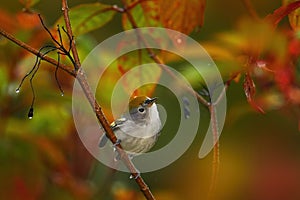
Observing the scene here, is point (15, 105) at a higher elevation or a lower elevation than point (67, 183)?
higher

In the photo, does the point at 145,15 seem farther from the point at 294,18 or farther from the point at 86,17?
the point at 294,18

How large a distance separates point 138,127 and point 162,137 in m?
1.07

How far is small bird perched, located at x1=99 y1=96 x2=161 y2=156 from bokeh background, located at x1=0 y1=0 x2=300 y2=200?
191 millimetres

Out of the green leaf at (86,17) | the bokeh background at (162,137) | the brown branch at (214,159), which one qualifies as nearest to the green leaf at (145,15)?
the green leaf at (86,17)

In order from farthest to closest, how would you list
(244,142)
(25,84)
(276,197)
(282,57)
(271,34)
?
(244,142)
(276,197)
(25,84)
(282,57)
(271,34)

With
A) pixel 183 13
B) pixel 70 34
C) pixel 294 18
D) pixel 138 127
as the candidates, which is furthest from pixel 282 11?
pixel 138 127

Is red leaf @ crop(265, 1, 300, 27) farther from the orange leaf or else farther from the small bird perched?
the small bird perched

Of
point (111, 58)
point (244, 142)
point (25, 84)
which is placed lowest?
point (244, 142)

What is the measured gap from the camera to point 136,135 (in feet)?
5.55

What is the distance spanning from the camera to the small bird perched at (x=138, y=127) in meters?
1.63

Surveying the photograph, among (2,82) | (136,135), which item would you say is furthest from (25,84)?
(136,135)

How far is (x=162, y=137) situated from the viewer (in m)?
2.84

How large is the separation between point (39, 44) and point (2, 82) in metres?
0.15

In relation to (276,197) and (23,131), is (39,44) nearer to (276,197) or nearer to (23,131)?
(23,131)
